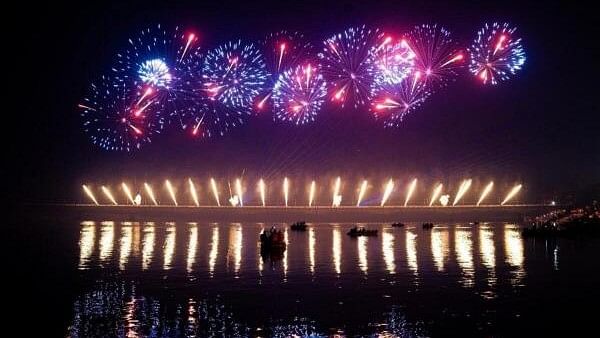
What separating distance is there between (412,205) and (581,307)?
125 metres

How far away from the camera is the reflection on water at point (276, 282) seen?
1079 inches

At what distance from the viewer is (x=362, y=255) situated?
57312 millimetres

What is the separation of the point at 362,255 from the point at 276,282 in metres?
18.3

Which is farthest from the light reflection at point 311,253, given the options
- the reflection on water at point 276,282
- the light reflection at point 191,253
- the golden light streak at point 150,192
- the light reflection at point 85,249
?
the golden light streak at point 150,192

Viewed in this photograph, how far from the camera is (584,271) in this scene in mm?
45344

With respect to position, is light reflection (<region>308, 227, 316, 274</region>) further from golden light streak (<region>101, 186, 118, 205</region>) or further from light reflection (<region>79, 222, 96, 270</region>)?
golden light streak (<region>101, 186, 118, 205</region>)

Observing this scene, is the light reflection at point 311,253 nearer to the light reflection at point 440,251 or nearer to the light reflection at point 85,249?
the light reflection at point 440,251

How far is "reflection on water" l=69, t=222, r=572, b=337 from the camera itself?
27411 mm

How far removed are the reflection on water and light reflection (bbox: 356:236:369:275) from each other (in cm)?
3

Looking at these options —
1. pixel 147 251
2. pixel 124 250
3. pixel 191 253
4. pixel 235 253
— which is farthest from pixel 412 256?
pixel 124 250

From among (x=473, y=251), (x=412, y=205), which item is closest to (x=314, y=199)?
(x=412, y=205)

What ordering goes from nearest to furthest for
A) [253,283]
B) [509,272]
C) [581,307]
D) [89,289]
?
[581,307], [89,289], [253,283], [509,272]

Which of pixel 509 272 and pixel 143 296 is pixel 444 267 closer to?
pixel 509 272

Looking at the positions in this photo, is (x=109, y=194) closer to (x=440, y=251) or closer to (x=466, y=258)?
(x=440, y=251)
